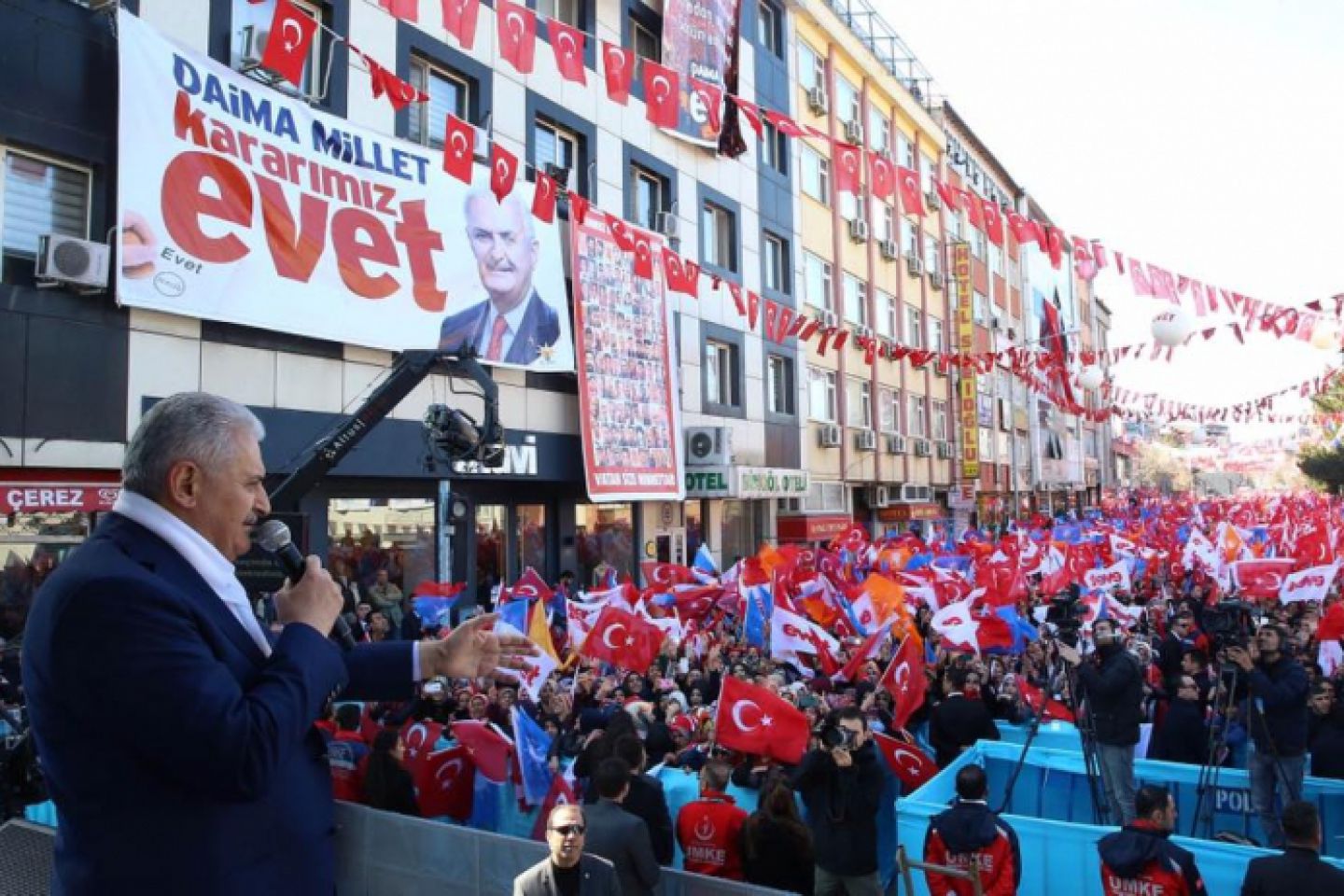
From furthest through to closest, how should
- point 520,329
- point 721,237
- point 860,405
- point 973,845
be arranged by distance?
point 860,405 < point 721,237 < point 520,329 < point 973,845

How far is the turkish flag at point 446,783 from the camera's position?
7.48 metres

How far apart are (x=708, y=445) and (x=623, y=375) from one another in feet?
9.76

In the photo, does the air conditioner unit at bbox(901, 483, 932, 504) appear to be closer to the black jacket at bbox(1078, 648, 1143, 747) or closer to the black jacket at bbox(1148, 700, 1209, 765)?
the black jacket at bbox(1148, 700, 1209, 765)

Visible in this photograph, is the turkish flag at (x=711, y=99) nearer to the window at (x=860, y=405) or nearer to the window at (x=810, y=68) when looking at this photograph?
the window at (x=810, y=68)

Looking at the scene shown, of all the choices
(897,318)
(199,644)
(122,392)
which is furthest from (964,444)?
(199,644)

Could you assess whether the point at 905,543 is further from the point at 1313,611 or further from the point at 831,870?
the point at 831,870

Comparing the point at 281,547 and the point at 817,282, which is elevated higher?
the point at 817,282

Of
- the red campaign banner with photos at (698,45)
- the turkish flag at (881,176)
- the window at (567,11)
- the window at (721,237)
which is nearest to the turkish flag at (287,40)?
the turkish flag at (881,176)

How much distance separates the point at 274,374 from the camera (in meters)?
14.0

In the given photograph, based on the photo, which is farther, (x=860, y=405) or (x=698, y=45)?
(x=860, y=405)

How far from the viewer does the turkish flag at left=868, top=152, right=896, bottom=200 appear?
11.9m

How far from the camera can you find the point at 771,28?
28031 millimetres

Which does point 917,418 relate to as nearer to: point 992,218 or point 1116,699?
point 992,218

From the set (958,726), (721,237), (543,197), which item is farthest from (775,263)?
(958,726)
